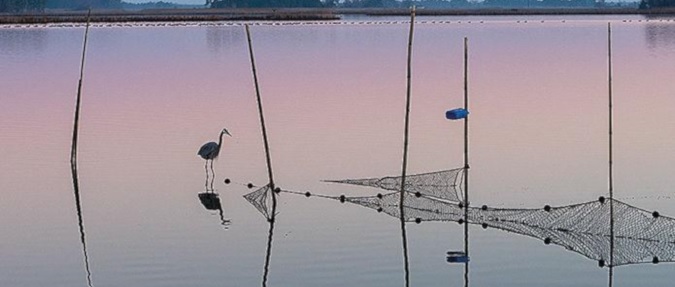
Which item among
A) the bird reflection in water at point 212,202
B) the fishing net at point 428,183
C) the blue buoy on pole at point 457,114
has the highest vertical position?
the blue buoy on pole at point 457,114

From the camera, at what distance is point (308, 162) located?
20.2 m

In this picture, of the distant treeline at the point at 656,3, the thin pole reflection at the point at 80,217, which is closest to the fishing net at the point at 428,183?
the thin pole reflection at the point at 80,217

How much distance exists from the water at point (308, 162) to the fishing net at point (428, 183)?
0.21 meters

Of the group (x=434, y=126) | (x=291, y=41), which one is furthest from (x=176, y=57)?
(x=434, y=126)

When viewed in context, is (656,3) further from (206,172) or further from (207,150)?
(207,150)

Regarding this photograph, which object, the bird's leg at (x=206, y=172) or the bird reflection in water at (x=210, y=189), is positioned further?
the bird's leg at (x=206, y=172)

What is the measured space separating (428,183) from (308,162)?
359 centimetres

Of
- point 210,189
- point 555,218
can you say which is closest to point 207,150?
point 210,189

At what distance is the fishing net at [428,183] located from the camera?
16.7 metres

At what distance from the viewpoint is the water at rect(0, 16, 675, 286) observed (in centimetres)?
1348

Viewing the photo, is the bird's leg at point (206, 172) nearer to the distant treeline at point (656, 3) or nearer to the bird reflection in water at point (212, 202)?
the bird reflection in water at point (212, 202)

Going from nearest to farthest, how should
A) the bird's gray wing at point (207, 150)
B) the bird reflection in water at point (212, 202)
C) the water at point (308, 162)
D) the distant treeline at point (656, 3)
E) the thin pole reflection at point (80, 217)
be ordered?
the water at point (308, 162), the thin pole reflection at point (80, 217), the bird reflection in water at point (212, 202), the bird's gray wing at point (207, 150), the distant treeline at point (656, 3)

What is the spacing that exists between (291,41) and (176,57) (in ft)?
39.1

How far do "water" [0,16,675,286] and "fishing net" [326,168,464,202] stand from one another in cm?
21
